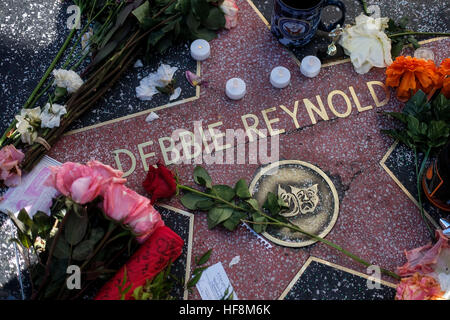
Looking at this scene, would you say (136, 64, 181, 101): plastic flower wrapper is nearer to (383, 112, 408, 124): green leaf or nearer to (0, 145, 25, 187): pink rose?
(0, 145, 25, 187): pink rose

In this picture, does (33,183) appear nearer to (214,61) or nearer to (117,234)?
(117,234)

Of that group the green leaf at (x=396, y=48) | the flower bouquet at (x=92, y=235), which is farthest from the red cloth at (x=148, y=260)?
the green leaf at (x=396, y=48)

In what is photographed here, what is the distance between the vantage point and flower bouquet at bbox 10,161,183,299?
2.52ft

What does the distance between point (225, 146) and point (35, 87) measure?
21.4 inches

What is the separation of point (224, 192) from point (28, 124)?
0.51m

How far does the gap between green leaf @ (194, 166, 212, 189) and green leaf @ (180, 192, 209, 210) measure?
0.10 ft

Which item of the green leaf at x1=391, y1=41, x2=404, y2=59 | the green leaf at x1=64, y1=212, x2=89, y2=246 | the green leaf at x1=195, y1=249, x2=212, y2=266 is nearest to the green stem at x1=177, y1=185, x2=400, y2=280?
the green leaf at x1=195, y1=249, x2=212, y2=266

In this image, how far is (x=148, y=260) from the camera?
33.4 inches

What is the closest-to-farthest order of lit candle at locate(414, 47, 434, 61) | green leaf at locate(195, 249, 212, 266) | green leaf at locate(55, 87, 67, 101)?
green leaf at locate(195, 249, 212, 266)
green leaf at locate(55, 87, 67, 101)
lit candle at locate(414, 47, 434, 61)

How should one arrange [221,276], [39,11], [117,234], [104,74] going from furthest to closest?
[39,11]
[104,74]
[221,276]
[117,234]

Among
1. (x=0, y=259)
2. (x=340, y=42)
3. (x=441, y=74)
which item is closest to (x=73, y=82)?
(x=0, y=259)

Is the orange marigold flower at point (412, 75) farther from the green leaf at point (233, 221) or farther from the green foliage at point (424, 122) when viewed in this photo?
the green leaf at point (233, 221)

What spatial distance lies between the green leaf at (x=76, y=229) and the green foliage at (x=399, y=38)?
91 centimetres

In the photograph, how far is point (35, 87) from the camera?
42.4 inches
